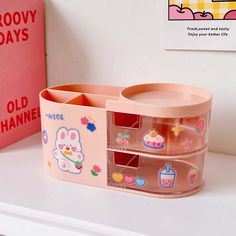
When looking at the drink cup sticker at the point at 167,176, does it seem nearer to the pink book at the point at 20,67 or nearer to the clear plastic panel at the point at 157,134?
the clear plastic panel at the point at 157,134

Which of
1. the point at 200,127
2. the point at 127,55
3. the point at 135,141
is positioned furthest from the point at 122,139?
the point at 127,55

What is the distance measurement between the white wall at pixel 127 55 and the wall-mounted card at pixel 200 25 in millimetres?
18

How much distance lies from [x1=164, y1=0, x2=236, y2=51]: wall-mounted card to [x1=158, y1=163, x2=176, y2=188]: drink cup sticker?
288 millimetres

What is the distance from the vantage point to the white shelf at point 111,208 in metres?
0.61

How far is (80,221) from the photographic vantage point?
62 cm

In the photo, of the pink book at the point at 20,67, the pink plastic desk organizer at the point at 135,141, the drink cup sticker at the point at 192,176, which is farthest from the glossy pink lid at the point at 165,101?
the pink book at the point at 20,67

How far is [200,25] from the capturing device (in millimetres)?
833

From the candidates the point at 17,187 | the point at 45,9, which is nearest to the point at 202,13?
the point at 45,9

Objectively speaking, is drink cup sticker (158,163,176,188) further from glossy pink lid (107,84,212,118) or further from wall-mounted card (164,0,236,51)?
wall-mounted card (164,0,236,51)

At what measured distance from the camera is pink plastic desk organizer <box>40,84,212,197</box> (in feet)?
2.24

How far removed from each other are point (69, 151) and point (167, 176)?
0.18 m

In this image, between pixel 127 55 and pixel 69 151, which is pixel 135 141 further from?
pixel 127 55

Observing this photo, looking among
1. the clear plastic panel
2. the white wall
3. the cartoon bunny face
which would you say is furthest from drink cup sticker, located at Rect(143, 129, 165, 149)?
the white wall

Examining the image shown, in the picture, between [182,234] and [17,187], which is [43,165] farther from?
[182,234]
